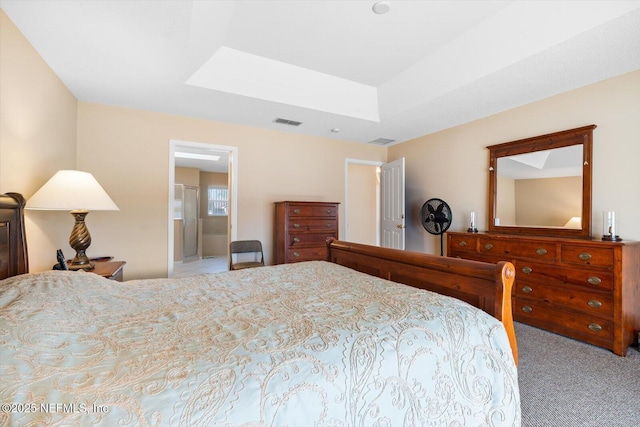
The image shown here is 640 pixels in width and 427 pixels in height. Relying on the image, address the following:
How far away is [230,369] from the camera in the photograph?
748 millimetres

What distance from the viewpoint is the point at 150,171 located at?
3.39m

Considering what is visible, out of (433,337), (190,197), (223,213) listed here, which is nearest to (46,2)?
(433,337)

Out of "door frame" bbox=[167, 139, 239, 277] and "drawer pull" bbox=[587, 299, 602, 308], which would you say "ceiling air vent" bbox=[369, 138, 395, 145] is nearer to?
"door frame" bbox=[167, 139, 239, 277]

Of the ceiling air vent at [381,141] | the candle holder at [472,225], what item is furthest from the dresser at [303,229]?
the candle holder at [472,225]

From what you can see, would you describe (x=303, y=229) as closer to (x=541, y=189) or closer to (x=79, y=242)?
(x=79, y=242)

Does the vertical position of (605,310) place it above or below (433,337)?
below

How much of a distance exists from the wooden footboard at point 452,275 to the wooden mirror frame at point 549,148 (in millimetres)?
2213

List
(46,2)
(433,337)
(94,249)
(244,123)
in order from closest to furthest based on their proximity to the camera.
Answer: (433,337) → (46,2) → (94,249) → (244,123)

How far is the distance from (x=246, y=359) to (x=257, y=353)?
1.7 inches

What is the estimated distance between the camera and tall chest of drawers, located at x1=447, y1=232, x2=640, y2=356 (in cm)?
224

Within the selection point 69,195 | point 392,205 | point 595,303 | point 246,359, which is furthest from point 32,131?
point 595,303

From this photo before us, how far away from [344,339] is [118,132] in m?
3.63

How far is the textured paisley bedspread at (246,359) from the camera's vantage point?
0.64 metres

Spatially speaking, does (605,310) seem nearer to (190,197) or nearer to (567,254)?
(567,254)
